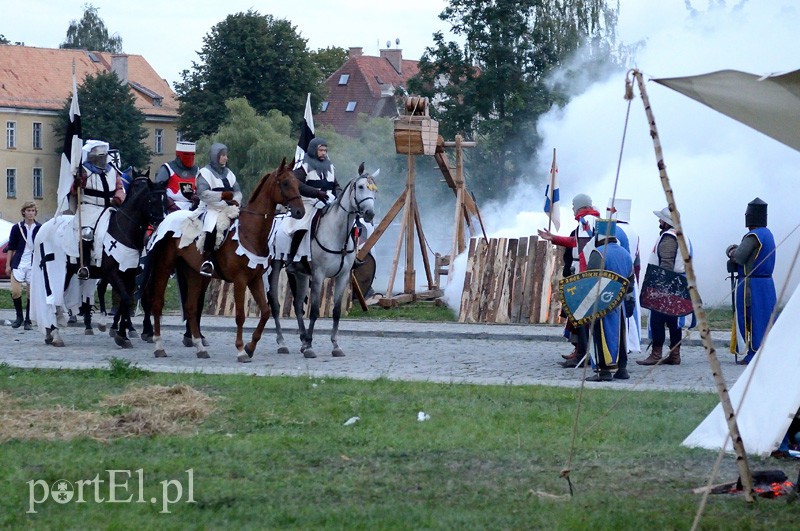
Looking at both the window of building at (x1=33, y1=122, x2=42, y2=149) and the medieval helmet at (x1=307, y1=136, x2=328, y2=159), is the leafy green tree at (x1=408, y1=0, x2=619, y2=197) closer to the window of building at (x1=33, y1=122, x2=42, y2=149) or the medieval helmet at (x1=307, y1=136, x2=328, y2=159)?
the window of building at (x1=33, y1=122, x2=42, y2=149)

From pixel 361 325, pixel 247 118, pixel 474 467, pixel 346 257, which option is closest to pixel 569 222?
pixel 361 325

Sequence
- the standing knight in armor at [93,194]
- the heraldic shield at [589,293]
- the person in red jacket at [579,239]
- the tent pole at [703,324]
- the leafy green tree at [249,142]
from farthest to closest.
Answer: the leafy green tree at [249,142] < the standing knight in armor at [93,194] < the person in red jacket at [579,239] < the heraldic shield at [589,293] < the tent pole at [703,324]

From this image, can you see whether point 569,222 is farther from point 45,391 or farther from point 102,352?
point 45,391

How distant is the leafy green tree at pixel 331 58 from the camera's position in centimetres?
9531

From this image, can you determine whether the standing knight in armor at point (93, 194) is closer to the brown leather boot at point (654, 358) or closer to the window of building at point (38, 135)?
the brown leather boot at point (654, 358)

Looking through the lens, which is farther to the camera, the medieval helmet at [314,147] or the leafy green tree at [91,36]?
the leafy green tree at [91,36]

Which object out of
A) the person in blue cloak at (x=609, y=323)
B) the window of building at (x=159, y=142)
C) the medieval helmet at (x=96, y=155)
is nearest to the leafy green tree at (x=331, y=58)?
the window of building at (x=159, y=142)

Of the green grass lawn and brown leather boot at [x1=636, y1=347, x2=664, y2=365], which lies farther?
brown leather boot at [x1=636, y1=347, x2=664, y2=365]

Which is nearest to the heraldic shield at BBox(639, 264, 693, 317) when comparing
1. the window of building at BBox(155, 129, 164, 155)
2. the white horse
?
the white horse

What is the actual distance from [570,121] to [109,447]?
3429 cm

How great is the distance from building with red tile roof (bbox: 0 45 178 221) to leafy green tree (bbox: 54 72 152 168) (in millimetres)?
3074

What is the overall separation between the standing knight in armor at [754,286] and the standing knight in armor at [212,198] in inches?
242

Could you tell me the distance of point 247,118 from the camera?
59812 millimetres

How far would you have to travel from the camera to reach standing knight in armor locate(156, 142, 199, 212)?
16025mm
